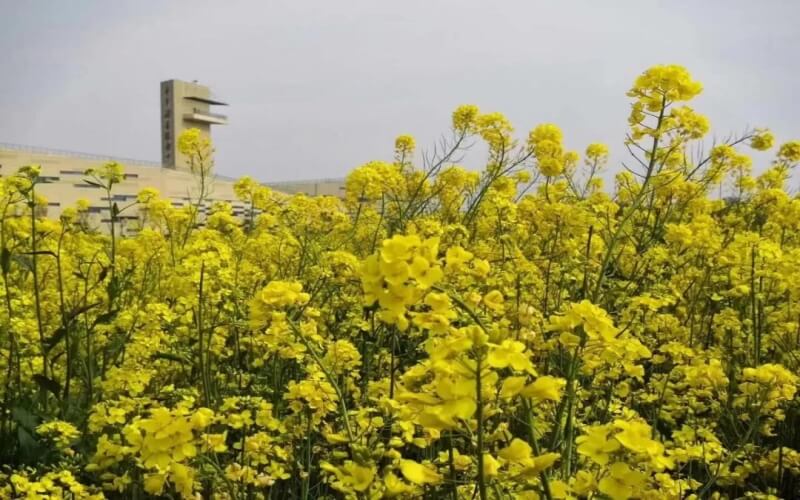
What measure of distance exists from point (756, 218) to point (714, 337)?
7.28 ft

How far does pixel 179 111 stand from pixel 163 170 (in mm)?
20398

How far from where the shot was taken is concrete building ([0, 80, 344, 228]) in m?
19.7

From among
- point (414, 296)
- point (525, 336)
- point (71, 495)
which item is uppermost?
point (414, 296)

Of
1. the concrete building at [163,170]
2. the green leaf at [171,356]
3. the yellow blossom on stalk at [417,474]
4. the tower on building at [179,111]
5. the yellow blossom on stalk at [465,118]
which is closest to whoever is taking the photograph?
the yellow blossom on stalk at [417,474]

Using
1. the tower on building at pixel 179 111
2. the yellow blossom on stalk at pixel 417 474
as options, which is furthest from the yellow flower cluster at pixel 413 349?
the tower on building at pixel 179 111

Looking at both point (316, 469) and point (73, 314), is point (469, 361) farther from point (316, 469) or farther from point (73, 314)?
point (73, 314)

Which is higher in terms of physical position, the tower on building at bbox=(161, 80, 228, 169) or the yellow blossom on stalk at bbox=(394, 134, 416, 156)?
the tower on building at bbox=(161, 80, 228, 169)

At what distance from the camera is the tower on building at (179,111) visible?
5681cm

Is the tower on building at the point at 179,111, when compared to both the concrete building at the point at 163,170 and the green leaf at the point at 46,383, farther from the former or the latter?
the green leaf at the point at 46,383

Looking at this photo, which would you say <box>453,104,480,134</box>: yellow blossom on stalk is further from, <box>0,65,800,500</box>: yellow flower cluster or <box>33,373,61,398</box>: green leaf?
<box>33,373,61,398</box>: green leaf

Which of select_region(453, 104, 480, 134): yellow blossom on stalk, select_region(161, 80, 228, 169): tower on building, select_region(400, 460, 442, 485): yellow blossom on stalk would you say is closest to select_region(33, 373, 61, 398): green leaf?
select_region(400, 460, 442, 485): yellow blossom on stalk

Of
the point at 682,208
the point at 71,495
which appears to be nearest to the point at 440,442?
the point at 71,495

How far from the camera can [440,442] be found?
2.34 metres

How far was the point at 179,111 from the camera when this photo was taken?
191ft
